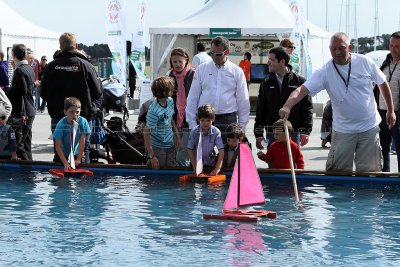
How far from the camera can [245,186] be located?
971 cm

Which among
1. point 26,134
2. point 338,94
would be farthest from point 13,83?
point 338,94

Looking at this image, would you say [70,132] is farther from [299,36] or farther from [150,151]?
[299,36]

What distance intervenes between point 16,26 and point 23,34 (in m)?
0.35

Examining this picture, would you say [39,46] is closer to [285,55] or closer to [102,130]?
[102,130]

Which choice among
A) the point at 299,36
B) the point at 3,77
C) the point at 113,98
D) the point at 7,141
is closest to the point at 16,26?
the point at 299,36

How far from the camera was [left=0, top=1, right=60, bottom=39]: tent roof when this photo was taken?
33500 millimetres

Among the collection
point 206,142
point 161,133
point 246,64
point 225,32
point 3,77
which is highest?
point 225,32

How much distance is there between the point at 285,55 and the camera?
40.8 ft

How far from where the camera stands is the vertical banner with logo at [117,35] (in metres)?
29.9

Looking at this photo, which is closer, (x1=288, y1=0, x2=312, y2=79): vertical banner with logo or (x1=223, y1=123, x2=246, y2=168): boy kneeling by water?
(x1=223, y1=123, x2=246, y2=168): boy kneeling by water

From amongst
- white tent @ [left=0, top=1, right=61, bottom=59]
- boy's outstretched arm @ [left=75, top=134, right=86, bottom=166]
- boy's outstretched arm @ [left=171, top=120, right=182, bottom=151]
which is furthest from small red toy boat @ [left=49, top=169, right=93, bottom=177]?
white tent @ [left=0, top=1, right=61, bottom=59]

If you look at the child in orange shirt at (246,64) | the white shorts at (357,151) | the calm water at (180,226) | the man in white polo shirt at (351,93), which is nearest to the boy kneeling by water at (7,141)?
the calm water at (180,226)

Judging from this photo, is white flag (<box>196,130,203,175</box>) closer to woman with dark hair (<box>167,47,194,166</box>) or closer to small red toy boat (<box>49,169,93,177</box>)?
woman with dark hair (<box>167,47,194,166</box>)

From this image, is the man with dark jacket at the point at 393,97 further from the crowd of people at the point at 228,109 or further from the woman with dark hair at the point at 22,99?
the woman with dark hair at the point at 22,99
